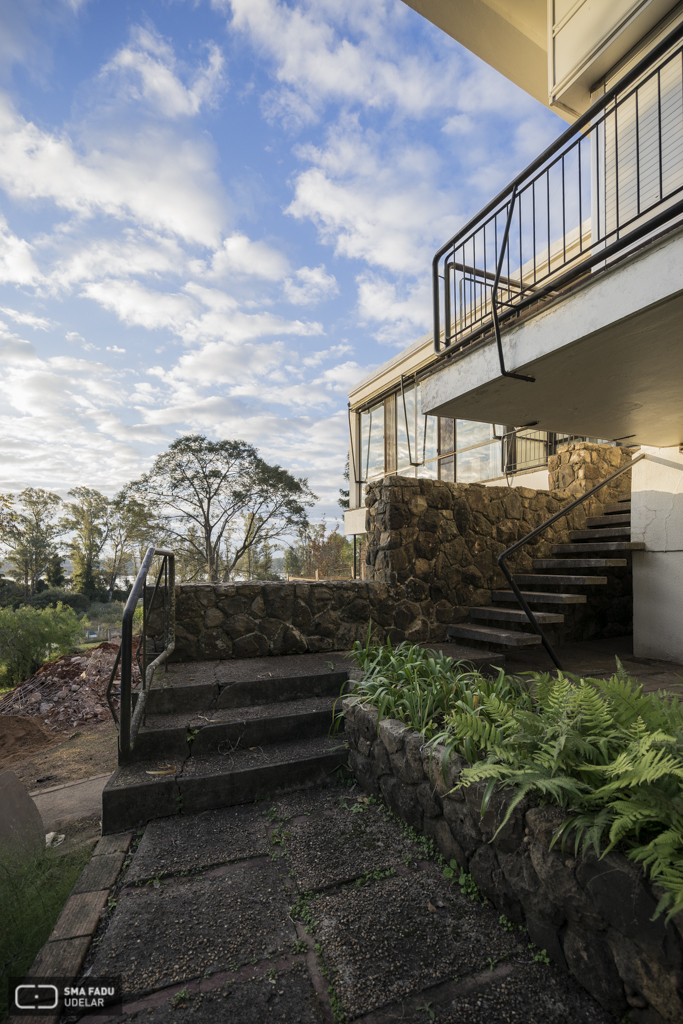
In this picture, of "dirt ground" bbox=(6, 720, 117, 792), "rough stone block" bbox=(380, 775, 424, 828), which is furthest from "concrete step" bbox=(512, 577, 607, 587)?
"dirt ground" bbox=(6, 720, 117, 792)

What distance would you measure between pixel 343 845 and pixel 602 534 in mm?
4477

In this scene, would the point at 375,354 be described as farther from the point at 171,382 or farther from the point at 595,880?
the point at 595,880

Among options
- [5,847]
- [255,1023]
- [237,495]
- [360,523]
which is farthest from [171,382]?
[255,1023]

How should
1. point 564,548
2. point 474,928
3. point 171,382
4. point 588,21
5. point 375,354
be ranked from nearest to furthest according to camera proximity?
point 474,928 < point 588,21 < point 564,548 < point 375,354 < point 171,382

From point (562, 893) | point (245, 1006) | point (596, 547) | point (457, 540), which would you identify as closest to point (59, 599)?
point (457, 540)

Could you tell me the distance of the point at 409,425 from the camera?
975 centimetres

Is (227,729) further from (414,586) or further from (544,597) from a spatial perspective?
(544,597)

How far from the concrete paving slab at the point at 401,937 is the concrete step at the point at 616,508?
5.27m

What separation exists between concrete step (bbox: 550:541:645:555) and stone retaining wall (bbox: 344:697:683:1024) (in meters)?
3.58

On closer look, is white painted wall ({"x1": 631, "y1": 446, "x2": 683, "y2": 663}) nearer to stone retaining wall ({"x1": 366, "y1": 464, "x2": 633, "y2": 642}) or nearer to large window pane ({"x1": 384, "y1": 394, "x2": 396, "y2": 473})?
stone retaining wall ({"x1": 366, "y1": 464, "x2": 633, "y2": 642})

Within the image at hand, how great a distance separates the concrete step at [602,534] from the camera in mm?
4930

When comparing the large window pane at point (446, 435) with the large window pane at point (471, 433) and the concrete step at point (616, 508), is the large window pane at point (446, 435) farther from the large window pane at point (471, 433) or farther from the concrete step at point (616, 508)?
the concrete step at point (616, 508)

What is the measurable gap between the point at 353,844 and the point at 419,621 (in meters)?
2.59

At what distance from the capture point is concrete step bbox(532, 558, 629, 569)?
4.36 meters
